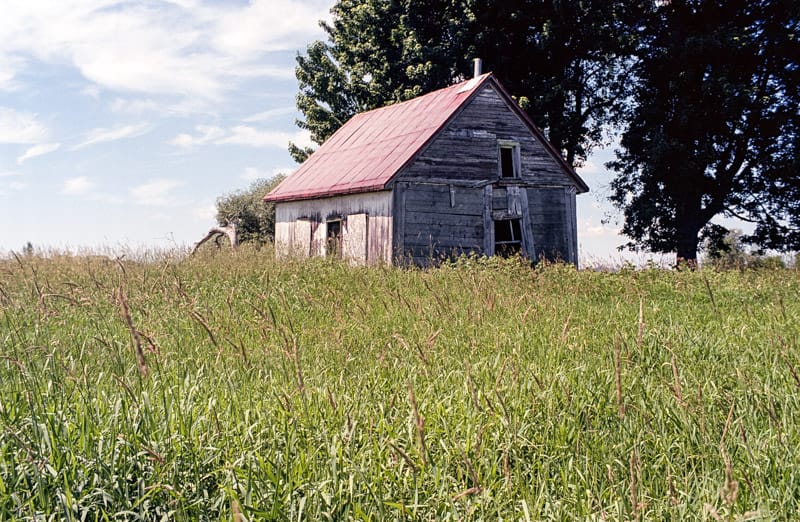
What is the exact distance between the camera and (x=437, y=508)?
2.69 metres

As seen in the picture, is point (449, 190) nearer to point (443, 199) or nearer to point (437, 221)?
point (443, 199)

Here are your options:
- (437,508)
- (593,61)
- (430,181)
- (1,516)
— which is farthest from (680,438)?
(593,61)

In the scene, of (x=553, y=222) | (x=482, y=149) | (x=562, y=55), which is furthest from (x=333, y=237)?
(x=562, y=55)

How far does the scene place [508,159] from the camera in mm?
19500

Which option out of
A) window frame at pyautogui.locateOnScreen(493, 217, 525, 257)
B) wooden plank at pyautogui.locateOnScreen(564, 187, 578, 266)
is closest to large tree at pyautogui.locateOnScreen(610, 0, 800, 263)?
wooden plank at pyautogui.locateOnScreen(564, 187, 578, 266)

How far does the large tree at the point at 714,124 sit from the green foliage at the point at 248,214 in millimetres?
18011

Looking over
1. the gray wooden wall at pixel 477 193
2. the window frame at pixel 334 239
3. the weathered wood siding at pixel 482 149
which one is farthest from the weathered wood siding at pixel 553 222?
the window frame at pixel 334 239

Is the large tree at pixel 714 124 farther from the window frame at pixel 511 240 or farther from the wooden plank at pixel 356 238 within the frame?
the wooden plank at pixel 356 238

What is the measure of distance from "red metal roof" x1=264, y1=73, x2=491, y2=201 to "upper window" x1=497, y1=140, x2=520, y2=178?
1856 mm

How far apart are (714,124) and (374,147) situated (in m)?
11.7

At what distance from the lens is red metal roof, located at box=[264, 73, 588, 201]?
1792 centimetres

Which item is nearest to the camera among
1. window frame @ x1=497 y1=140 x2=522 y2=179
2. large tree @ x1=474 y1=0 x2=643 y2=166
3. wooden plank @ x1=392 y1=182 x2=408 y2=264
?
wooden plank @ x1=392 y1=182 x2=408 y2=264

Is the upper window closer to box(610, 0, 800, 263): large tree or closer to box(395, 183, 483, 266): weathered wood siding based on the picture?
box(395, 183, 483, 266): weathered wood siding

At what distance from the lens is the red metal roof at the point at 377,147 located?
17.9 metres
